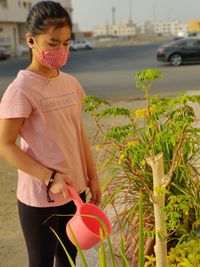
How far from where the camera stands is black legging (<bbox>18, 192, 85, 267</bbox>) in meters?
1.92

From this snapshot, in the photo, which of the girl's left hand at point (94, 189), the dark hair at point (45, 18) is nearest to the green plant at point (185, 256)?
the girl's left hand at point (94, 189)

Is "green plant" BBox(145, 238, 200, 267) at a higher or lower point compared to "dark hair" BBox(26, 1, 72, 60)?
lower

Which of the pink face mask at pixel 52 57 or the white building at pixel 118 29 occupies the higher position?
the pink face mask at pixel 52 57

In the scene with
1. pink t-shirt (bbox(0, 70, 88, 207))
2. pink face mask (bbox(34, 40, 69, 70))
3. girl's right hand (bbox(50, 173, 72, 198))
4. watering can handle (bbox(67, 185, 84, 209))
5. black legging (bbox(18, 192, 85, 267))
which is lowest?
black legging (bbox(18, 192, 85, 267))

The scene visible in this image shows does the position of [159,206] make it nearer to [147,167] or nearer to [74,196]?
[74,196]

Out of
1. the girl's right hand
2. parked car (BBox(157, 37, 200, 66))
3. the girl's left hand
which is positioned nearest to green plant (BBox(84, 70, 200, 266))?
the girl's left hand

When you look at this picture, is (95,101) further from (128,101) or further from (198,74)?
(198,74)

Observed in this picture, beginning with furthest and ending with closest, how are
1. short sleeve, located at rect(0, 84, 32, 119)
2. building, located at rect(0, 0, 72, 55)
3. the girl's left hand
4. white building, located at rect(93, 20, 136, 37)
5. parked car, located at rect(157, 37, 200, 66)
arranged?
white building, located at rect(93, 20, 136, 37) < building, located at rect(0, 0, 72, 55) < parked car, located at rect(157, 37, 200, 66) < the girl's left hand < short sleeve, located at rect(0, 84, 32, 119)

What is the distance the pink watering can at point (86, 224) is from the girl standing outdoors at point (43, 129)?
0.08 m

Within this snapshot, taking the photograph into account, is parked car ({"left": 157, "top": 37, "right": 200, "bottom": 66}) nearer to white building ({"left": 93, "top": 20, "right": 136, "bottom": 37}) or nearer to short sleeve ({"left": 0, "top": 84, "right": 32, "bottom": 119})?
short sleeve ({"left": 0, "top": 84, "right": 32, "bottom": 119})

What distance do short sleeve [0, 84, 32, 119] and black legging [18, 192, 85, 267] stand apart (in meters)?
0.42

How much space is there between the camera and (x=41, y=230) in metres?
1.95

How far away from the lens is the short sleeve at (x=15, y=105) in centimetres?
172

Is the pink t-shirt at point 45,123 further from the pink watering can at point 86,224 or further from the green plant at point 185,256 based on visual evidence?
the green plant at point 185,256
